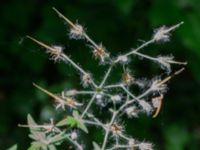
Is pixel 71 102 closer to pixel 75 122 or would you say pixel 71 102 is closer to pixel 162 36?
pixel 75 122

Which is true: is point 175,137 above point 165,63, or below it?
above

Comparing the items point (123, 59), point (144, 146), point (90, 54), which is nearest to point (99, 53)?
point (123, 59)

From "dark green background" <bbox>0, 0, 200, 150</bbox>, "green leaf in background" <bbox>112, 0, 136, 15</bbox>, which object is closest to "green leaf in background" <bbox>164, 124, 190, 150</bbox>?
"dark green background" <bbox>0, 0, 200, 150</bbox>

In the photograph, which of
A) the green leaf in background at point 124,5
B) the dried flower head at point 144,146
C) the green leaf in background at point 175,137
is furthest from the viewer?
the green leaf in background at point 175,137

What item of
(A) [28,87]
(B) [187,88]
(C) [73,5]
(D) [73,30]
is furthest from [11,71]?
(D) [73,30]

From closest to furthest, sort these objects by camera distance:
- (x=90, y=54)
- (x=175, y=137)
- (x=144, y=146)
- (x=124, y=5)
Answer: (x=144, y=146)
(x=124, y=5)
(x=90, y=54)
(x=175, y=137)

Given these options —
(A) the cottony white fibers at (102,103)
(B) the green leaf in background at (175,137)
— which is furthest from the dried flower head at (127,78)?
(B) the green leaf in background at (175,137)

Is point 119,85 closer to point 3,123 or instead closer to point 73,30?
point 73,30

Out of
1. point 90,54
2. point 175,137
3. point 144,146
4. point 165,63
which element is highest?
point 90,54

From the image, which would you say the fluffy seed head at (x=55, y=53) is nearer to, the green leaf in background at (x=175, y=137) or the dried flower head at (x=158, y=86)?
the dried flower head at (x=158, y=86)
